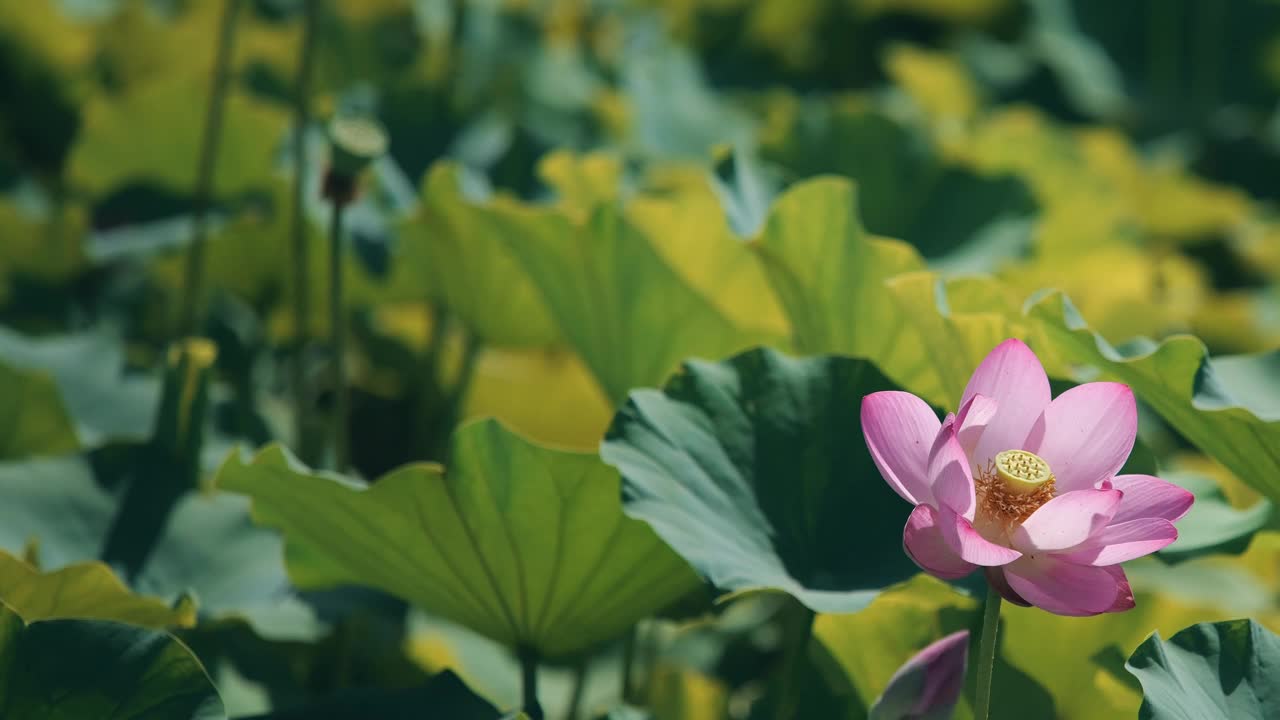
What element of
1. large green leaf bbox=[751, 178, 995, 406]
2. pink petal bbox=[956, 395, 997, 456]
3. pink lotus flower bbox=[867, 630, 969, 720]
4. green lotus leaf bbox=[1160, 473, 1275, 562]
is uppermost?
pink petal bbox=[956, 395, 997, 456]

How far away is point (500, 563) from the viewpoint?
28.0 inches

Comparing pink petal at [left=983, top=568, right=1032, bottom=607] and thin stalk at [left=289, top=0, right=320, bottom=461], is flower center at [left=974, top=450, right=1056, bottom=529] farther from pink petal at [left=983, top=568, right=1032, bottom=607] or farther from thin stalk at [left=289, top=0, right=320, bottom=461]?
thin stalk at [left=289, top=0, right=320, bottom=461]

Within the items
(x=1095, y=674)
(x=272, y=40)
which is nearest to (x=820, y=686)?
(x=1095, y=674)

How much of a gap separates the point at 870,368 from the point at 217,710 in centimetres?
37

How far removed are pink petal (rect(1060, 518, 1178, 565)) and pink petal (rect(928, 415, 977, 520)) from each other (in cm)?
5

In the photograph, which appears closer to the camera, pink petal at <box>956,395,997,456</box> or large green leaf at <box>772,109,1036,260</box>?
pink petal at <box>956,395,997,456</box>

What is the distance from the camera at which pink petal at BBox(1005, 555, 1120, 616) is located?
0.52 meters

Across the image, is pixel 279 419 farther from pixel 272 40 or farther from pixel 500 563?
pixel 272 40

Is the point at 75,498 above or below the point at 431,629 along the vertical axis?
above

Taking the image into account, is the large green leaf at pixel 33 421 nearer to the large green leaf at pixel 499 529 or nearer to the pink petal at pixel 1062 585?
the large green leaf at pixel 499 529

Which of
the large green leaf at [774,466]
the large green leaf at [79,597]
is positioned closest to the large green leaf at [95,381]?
the large green leaf at [79,597]

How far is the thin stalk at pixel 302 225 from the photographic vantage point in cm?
98

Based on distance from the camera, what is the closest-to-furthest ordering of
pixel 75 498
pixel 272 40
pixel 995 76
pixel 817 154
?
pixel 75 498
pixel 817 154
pixel 272 40
pixel 995 76

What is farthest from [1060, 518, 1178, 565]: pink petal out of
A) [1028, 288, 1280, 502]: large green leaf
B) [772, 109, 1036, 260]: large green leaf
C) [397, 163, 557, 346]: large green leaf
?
[772, 109, 1036, 260]: large green leaf
